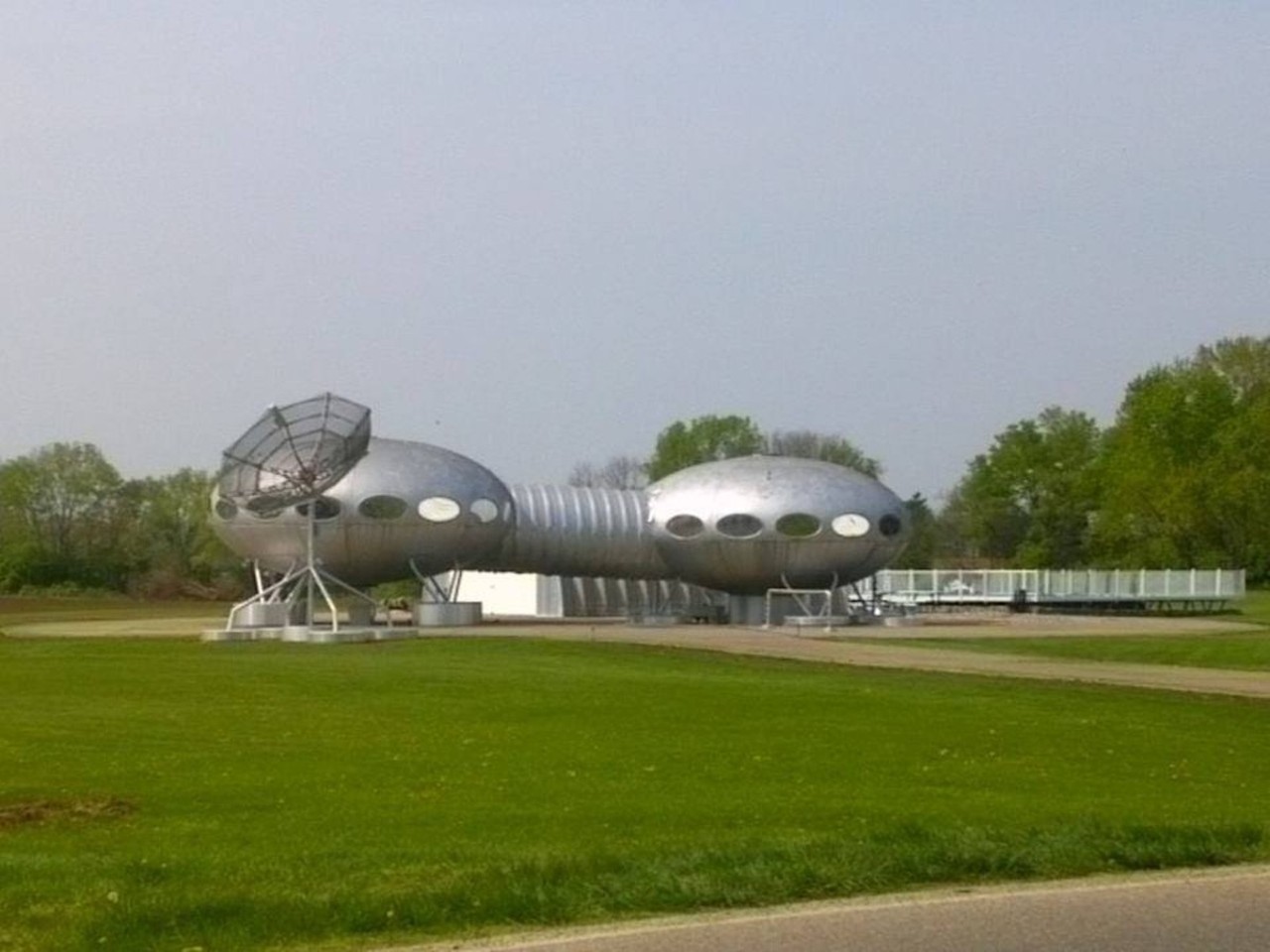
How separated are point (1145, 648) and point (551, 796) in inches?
1396

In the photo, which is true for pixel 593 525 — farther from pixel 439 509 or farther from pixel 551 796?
pixel 551 796

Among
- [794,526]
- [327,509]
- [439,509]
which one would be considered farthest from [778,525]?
[327,509]

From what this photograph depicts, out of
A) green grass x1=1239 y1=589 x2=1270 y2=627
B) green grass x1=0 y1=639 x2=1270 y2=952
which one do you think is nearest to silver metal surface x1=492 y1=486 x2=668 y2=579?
green grass x1=1239 y1=589 x2=1270 y2=627

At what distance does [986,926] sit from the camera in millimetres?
10750

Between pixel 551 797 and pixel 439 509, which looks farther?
pixel 439 509

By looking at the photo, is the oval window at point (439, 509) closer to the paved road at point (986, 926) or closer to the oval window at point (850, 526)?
the oval window at point (850, 526)

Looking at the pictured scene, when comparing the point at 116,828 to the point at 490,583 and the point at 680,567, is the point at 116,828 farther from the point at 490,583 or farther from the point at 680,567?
the point at 490,583

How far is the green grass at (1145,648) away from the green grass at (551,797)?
12604 mm

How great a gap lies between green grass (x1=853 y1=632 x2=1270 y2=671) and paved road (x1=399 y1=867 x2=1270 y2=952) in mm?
32230

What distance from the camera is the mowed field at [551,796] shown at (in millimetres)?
11500

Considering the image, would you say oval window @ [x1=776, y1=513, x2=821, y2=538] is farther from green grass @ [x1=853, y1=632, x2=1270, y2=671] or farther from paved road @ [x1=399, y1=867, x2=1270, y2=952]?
paved road @ [x1=399, y1=867, x2=1270, y2=952]

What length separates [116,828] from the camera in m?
15.3

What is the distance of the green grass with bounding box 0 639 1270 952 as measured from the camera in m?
11.5

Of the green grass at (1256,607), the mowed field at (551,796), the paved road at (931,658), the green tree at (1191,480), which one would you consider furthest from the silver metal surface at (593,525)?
the green tree at (1191,480)
